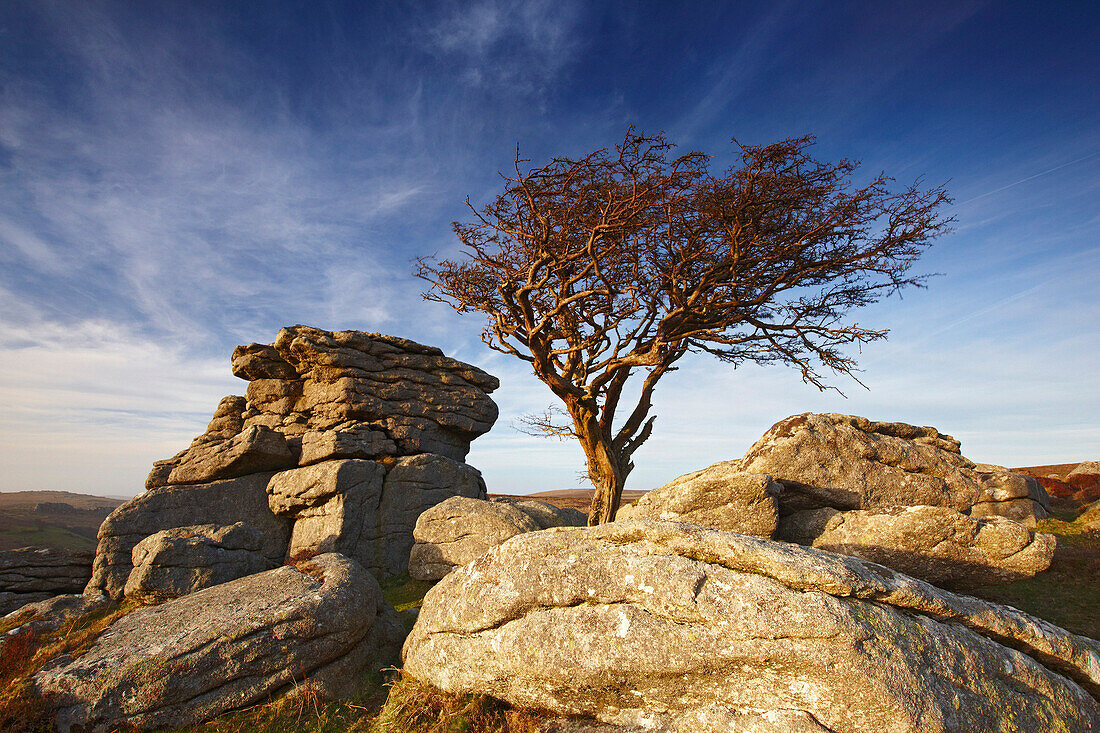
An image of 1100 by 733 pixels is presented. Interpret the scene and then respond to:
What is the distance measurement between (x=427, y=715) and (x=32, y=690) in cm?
682

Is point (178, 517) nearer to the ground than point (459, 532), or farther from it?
farther from it

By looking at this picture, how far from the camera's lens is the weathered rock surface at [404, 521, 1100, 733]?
7.09m

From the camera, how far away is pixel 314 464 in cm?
2502

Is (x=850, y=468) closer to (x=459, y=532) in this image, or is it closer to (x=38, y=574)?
(x=459, y=532)

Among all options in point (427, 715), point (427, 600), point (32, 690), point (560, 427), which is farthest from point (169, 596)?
point (560, 427)

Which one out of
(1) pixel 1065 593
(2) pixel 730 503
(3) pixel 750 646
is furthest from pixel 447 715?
(1) pixel 1065 593

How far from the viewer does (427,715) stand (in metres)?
8.98

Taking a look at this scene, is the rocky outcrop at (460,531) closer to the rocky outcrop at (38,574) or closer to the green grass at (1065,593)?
the rocky outcrop at (38,574)

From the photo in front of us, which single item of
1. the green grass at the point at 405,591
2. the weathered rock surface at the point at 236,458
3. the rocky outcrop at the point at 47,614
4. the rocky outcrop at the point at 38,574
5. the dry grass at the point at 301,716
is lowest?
the dry grass at the point at 301,716

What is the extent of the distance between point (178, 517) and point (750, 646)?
23.9m

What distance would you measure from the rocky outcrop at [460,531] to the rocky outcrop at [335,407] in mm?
6723

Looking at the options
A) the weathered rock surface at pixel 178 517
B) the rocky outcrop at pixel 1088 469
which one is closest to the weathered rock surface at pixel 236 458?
the weathered rock surface at pixel 178 517

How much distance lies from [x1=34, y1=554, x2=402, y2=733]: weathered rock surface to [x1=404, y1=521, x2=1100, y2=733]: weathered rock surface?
2.92m

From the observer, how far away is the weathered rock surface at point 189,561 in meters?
15.9
